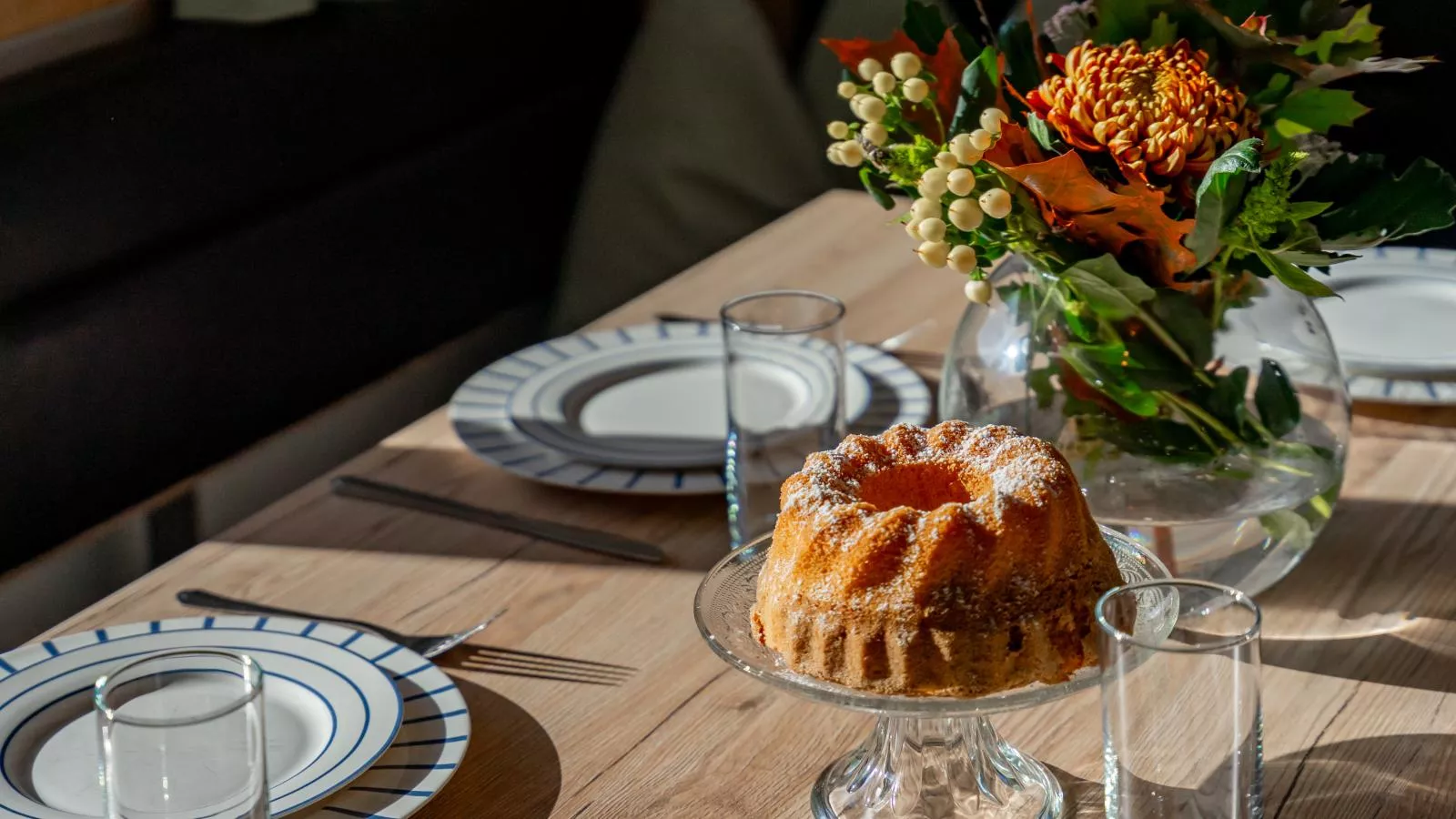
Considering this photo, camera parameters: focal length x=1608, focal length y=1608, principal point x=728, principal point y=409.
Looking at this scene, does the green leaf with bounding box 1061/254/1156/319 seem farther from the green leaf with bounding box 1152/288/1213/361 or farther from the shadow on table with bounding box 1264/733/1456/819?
the shadow on table with bounding box 1264/733/1456/819

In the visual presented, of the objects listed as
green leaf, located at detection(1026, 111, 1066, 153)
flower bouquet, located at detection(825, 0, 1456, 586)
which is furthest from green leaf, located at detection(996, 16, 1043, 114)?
green leaf, located at detection(1026, 111, 1066, 153)

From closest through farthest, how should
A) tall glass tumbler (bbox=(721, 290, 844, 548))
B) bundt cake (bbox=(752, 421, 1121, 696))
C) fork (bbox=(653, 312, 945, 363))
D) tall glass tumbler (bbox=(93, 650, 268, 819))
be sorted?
tall glass tumbler (bbox=(93, 650, 268, 819)), bundt cake (bbox=(752, 421, 1121, 696)), tall glass tumbler (bbox=(721, 290, 844, 548)), fork (bbox=(653, 312, 945, 363))

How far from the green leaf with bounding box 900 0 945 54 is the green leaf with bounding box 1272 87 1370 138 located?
0.70 ft

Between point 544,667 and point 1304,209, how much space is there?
508 millimetres

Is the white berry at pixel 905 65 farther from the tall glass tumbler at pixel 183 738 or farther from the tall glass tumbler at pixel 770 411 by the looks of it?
the tall glass tumbler at pixel 183 738

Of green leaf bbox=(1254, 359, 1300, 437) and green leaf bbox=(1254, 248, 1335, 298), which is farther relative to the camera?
green leaf bbox=(1254, 359, 1300, 437)

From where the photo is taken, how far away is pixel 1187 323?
0.96 m

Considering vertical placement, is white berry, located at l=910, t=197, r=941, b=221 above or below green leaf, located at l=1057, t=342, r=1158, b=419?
above

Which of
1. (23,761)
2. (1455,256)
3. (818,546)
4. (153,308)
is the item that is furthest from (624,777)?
(153,308)

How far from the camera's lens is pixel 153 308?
1859 mm

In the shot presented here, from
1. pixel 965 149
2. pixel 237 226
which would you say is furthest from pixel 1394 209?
pixel 237 226

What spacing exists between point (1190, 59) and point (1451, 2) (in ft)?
5.19

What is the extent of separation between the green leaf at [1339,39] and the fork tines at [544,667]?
539mm

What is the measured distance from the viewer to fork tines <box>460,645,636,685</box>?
968mm
